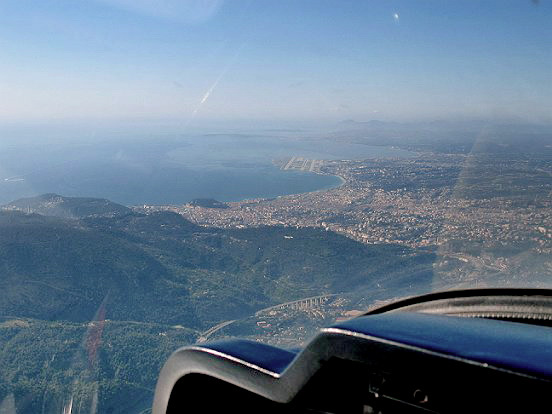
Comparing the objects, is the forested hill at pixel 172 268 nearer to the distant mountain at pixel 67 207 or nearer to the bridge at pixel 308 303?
the bridge at pixel 308 303

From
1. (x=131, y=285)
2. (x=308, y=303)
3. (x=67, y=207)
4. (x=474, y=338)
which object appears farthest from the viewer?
(x=67, y=207)

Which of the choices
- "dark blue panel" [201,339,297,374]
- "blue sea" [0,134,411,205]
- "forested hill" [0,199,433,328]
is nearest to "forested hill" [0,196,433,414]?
"forested hill" [0,199,433,328]

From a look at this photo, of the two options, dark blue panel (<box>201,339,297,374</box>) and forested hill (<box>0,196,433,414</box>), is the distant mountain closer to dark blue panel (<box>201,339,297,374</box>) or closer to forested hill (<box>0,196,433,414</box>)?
forested hill (<box>0,196,433,414</box>)

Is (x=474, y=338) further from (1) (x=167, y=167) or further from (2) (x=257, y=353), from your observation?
(1) (x=167, y=167)

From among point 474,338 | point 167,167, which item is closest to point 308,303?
point 474,338

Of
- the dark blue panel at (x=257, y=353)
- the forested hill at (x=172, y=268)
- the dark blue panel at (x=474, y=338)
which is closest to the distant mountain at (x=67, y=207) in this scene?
the forested hill at (x=172, y=268)
